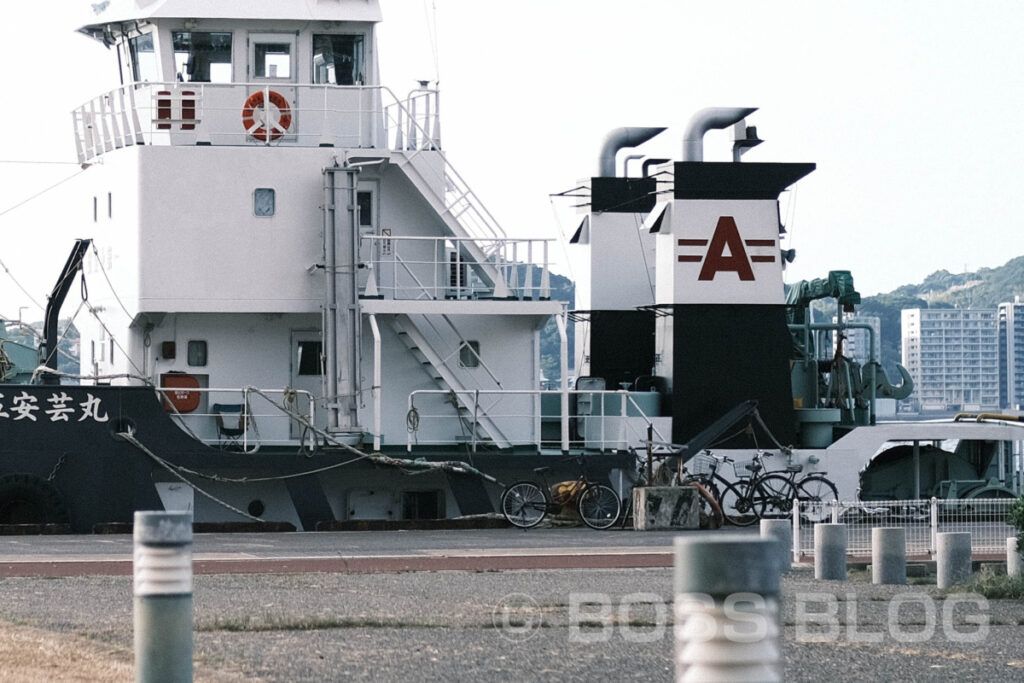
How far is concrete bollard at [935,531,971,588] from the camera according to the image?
1443 cm

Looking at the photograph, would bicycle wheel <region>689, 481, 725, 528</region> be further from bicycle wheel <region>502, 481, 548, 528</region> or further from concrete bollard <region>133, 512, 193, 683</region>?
concrete bollard <region>133, 512, 193, 683</region>

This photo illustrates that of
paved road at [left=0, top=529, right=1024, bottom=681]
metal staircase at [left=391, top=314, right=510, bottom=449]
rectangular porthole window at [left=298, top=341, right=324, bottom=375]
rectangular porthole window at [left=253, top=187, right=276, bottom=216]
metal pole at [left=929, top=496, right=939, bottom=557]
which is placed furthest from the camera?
rectangular porthole window at [left=298, top=341, right=324, bottom=375]

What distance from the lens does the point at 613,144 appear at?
29422 millimetres

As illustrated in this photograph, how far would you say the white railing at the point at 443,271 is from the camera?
72.5ft

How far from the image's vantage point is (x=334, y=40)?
22859 millimetres

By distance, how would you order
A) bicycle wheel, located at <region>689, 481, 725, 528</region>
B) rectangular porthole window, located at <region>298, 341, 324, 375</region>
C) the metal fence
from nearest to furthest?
the metal fence < bicycle wheel, located at <region>689, 481, 725, 528</region> < rectangular porthole window, located at <region>298, 341, 324, 375</region>

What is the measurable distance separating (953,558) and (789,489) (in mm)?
8275

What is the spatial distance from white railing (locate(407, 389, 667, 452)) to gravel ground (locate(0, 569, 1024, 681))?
6886 millimetres

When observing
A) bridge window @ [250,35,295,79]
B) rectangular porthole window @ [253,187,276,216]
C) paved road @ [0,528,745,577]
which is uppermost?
bridge window @ [250,35,295,79]

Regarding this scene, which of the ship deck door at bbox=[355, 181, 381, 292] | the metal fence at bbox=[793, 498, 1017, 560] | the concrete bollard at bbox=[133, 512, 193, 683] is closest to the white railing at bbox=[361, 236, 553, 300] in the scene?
the ship deck door at bbox=[355, 181, 381, 292]

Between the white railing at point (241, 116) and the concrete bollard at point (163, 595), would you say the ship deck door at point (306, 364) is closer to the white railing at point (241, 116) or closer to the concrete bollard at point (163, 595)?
the white railing at point (241, 116)

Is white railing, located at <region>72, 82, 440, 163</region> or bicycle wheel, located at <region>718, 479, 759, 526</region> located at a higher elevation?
white railing, located at <region>72, 82, 440, 163</region>

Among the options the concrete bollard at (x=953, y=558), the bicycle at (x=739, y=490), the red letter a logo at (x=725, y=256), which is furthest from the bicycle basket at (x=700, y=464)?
the concrete bollard at (x=953, y=558)

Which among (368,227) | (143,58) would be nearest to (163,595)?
(368,227)
